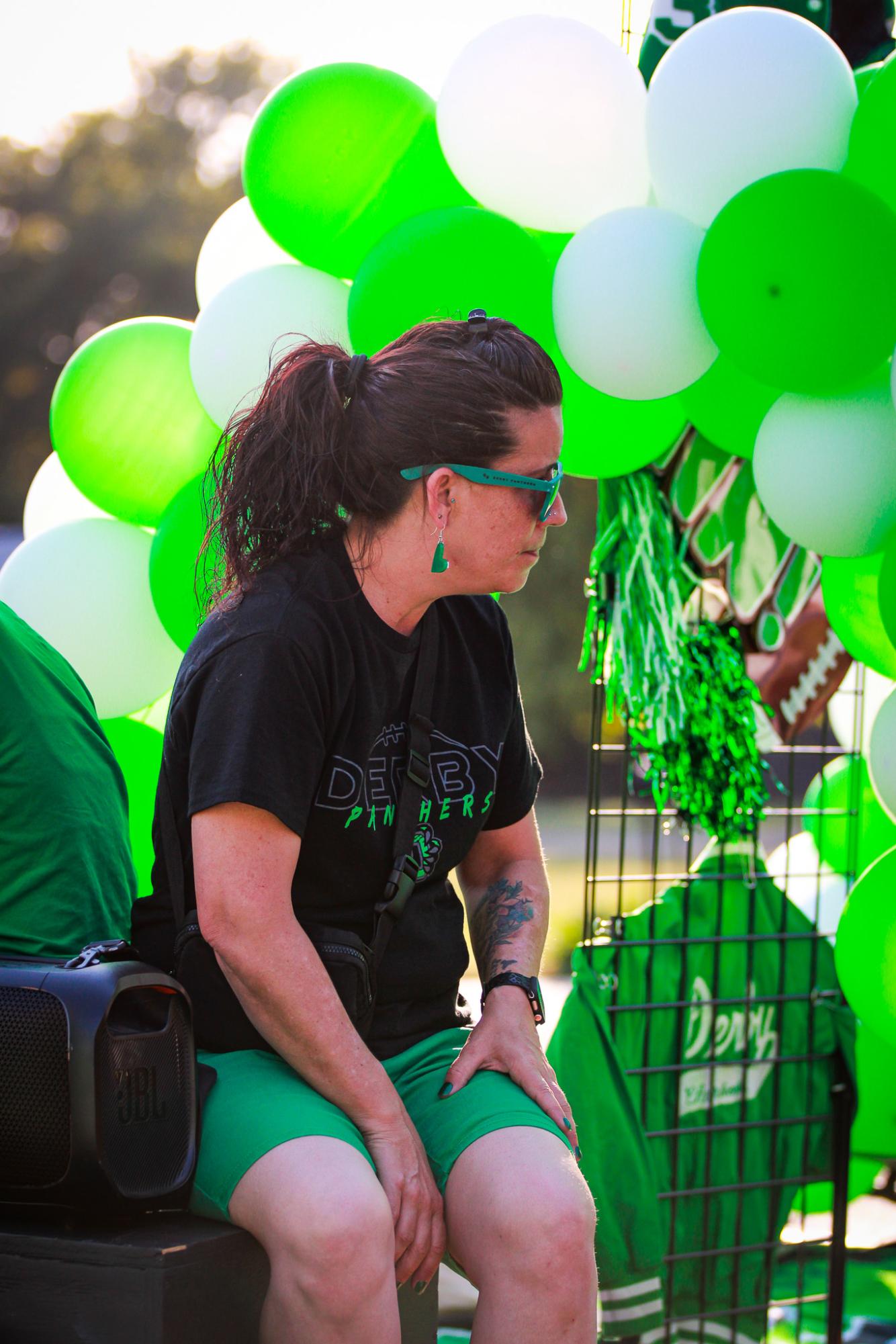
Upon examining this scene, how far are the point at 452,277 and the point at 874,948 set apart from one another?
1.33 meters

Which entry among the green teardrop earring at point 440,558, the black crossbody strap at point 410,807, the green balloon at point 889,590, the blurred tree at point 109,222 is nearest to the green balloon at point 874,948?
the green balloon at point 889,590

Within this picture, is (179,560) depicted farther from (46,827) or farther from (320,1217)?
(320,1217)

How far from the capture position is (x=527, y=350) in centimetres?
170

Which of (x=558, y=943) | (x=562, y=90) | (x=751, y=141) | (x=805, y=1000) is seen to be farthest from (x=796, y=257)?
(x=558, y=943)

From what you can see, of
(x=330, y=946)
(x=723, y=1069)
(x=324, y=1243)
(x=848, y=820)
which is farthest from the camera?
(x=848, y=820)

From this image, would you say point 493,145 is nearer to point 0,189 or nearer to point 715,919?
point 715,919

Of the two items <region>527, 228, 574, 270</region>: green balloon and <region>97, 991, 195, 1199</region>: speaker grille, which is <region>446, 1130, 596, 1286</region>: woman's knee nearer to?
<region>97, 991, 195, 1199</region>: speaker grille

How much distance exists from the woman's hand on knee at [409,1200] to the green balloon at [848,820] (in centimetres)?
166

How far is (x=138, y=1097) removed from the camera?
1.44 metres

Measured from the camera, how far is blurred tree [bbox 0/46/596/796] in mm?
15719

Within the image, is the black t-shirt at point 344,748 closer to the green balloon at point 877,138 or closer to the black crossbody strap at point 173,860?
the black crossbody strap at point 173,860

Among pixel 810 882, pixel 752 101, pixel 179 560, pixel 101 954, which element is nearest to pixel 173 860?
pixel 101 954

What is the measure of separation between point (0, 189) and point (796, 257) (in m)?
15.7

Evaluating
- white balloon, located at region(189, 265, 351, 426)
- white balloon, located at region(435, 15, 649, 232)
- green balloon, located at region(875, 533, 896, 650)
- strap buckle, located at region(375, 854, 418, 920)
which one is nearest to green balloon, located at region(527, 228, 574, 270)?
white balloon, located at region(435, 15, 649, 232)
